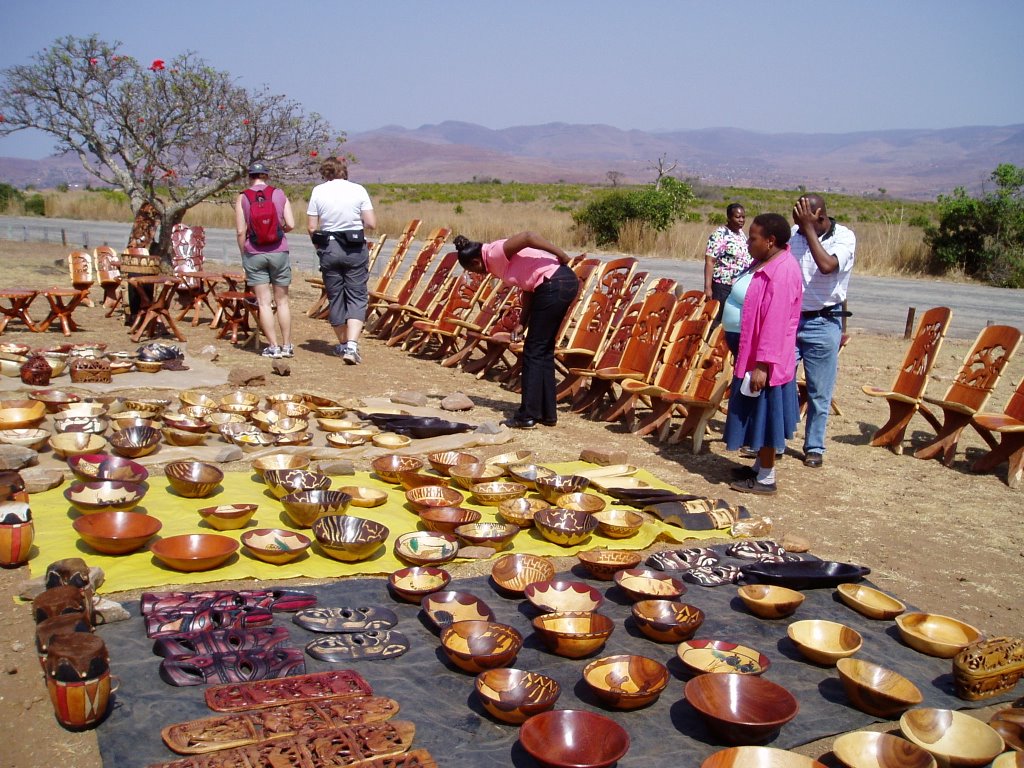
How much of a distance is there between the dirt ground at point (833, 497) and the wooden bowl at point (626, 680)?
51cm

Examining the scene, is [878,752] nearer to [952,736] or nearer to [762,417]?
[952,736]

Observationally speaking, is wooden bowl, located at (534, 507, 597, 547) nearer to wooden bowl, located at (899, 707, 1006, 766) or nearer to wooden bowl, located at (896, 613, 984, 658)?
wooden bowl, located at (896, 613, 984, 658)

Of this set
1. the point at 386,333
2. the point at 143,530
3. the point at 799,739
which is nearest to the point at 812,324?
the point at 799,739

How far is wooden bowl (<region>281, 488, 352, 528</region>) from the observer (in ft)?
14.2

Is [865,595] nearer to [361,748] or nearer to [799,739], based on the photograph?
[799,739]

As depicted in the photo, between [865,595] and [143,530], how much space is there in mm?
3212

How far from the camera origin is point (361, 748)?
101 inches

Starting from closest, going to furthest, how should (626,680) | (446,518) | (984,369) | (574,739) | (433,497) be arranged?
(574,739) < (626,680) < (446,518) < (433,497) < (984,369)

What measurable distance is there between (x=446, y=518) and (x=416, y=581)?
70 centimetres

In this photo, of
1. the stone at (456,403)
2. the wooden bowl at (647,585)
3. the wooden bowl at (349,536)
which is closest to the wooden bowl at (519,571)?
the wooden bowl at (647,585)

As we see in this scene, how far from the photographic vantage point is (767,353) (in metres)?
5.25

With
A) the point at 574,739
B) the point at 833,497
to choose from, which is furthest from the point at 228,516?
the point at 833,497

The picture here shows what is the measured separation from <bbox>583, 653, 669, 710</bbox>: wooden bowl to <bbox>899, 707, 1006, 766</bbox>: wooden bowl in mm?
791

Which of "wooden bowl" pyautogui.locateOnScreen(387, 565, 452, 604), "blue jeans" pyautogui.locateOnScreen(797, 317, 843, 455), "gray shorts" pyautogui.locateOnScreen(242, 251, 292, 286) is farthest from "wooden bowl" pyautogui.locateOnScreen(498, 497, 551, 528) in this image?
"gray shorts" pyautogui.locateOnScreen(242, 251, 292, 286)
